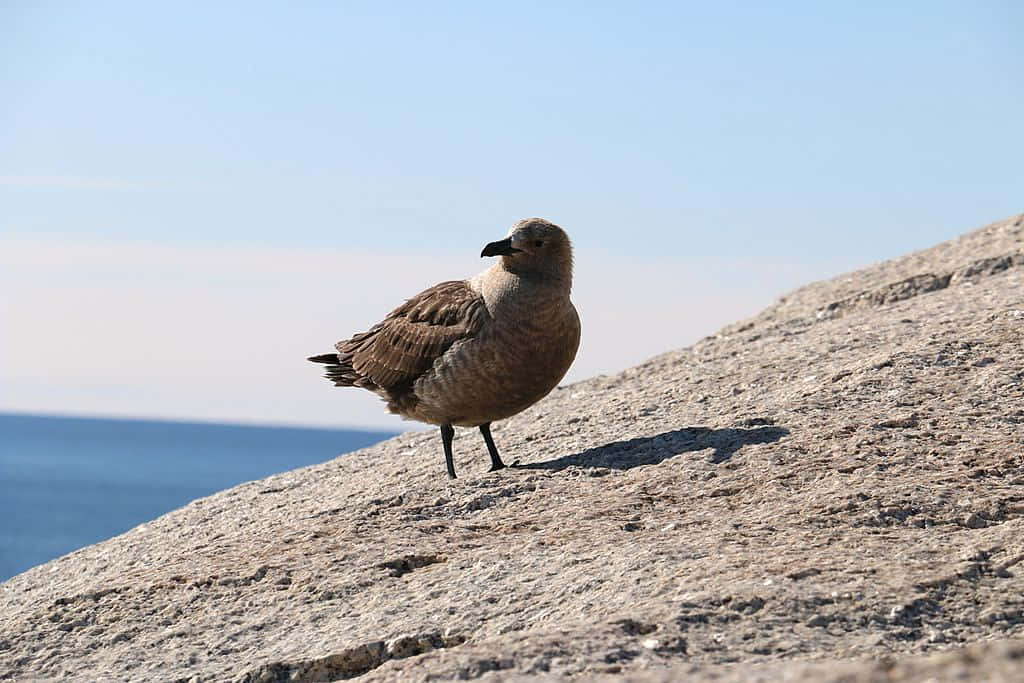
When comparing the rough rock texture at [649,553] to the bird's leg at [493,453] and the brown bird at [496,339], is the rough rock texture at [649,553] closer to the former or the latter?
the bird's leg at [493,453]

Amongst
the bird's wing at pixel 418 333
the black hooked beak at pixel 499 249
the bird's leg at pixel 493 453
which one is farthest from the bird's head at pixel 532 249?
the bird's leg at pixel 493 453

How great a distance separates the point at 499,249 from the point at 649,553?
11.0ft

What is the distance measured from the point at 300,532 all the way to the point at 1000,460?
4351 millimetres

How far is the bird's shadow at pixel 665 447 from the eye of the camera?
9133 millimetres

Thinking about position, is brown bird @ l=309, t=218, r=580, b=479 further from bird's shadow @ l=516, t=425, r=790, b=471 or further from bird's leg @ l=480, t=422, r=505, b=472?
bird's shadow @ l=516, t=425, r=790, b=471

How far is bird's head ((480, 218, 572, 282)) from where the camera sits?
10031 millimetres

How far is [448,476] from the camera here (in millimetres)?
10336

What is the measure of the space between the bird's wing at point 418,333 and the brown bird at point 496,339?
1 cm

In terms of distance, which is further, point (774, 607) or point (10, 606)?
point (10, 606)

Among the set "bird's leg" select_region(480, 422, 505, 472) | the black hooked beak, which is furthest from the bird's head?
"bird's leg" select_region(480, 422, 505, 472)

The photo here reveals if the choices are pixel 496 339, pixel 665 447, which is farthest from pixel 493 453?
pixel 665 447

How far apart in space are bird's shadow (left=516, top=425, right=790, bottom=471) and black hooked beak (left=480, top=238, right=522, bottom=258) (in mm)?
1528

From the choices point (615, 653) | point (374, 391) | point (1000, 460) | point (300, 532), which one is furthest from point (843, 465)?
point (374, 391)

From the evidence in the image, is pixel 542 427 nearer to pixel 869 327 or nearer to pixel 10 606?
pixel 869 327
